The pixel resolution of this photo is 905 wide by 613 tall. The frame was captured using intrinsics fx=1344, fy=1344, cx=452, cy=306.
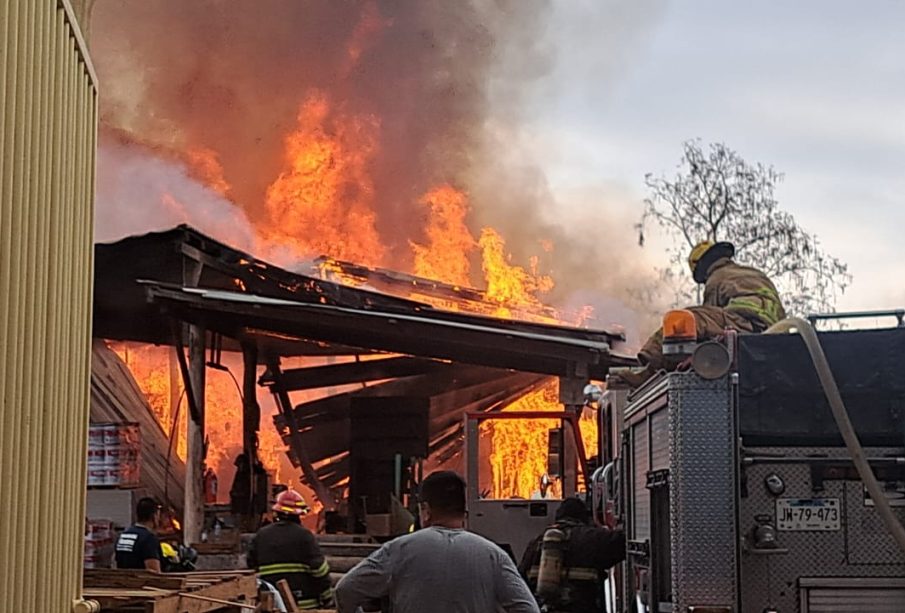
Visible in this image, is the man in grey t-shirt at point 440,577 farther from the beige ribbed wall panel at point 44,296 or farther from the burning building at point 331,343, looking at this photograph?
the burning building at point 331,343

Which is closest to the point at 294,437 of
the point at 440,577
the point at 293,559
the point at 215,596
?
the point at 293,559

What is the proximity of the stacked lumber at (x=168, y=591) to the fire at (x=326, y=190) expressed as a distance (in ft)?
41.4

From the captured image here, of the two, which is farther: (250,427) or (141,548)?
(250,427)

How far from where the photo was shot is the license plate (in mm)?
6930


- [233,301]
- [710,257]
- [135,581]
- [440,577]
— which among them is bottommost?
[135,581]

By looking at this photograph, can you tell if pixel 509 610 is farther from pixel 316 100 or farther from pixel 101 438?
pixel 316 100

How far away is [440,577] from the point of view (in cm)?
468

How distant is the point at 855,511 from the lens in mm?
6961

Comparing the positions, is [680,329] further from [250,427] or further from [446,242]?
[446,242]

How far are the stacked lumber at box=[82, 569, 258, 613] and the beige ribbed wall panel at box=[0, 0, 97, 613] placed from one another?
4.49 feet

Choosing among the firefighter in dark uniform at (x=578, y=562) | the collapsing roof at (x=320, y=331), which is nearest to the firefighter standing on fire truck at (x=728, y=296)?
the firefighter in dark uniform at (x=578, y=562)

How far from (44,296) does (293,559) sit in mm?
5050

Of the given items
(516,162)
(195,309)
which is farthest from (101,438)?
(516,162)

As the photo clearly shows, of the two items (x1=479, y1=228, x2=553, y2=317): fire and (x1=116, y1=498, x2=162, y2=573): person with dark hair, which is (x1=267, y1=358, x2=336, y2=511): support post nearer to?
(x1=479, y1=228, x2=553, y2=317): fire
